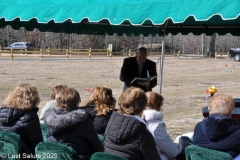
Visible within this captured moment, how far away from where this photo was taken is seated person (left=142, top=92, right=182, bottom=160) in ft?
13.0

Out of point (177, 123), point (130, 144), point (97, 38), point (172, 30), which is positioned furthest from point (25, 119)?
point (97, 38)

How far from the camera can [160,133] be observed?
3.99 m

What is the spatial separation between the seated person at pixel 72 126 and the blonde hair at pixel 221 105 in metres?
1.09

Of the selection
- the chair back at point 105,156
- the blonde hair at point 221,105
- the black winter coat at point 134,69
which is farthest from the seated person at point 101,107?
the black winter coat at point 134,69

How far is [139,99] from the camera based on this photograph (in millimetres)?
3566

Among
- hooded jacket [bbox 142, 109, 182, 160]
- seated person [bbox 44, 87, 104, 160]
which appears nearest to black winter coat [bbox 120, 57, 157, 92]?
hooded jacket [bbox 142, 109, 182, 160]

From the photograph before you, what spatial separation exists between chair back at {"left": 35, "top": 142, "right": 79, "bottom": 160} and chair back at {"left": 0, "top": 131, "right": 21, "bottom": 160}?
40cm

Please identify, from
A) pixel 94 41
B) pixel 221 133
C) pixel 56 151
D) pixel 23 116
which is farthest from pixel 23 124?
pixel 94 41

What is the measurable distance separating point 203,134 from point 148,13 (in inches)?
59.6

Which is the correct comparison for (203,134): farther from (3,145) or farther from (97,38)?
(97,38)

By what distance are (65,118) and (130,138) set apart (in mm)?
604

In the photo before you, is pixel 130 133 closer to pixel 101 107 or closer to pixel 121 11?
pixel 101 107

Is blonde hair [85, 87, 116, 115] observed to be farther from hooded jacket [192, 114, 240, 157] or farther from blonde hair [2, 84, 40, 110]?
hooded jacket [192, 114, 240, 157]

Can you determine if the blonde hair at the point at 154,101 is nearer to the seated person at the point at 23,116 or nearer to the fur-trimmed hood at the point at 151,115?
the fur-trimmed hood at the point at 151,115
